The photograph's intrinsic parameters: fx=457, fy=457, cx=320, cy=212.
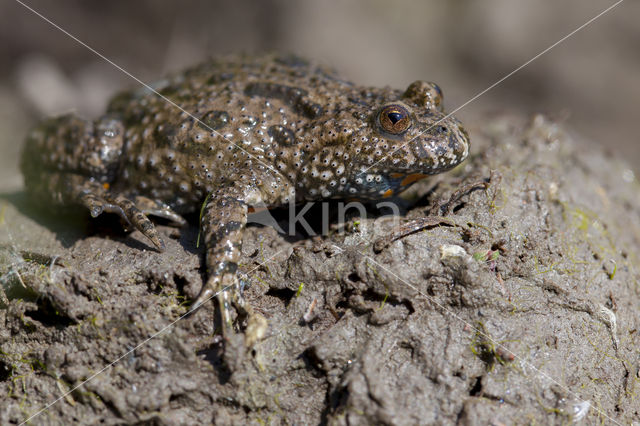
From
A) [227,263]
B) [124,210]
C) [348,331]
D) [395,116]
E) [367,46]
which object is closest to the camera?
[348,331]

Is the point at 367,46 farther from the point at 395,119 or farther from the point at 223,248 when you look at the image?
the point at 223,248

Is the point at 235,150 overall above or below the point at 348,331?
above

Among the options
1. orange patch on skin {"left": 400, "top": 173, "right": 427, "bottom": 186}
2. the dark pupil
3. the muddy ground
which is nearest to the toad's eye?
the dark pupil

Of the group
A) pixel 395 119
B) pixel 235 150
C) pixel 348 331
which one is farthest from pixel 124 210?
pixel 395 119

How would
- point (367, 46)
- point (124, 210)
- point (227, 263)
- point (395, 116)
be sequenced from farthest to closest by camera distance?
point (367, 46)
point (124, 210)
point (395, 116)
point (227, 263)

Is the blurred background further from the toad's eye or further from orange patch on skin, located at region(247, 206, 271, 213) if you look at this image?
orange patch on skin, located at region(247, 206, 271, 213)

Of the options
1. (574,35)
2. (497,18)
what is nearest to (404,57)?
(497,18)
